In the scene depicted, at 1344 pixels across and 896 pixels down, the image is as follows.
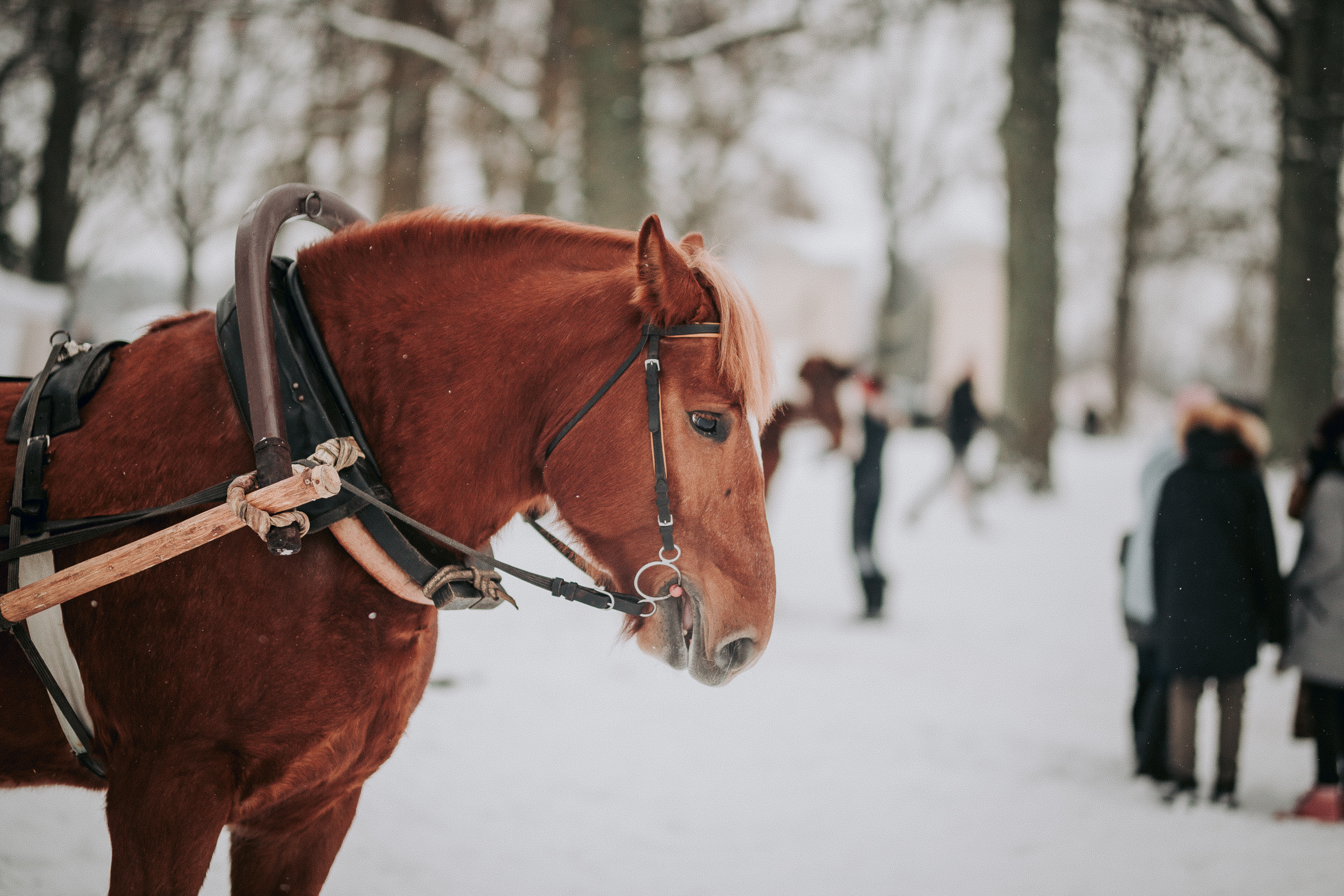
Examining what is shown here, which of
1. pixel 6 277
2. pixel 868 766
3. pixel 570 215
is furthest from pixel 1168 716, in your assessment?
pixel 6 277

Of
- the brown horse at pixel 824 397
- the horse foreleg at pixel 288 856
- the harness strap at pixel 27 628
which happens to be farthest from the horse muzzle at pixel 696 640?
the brown horse at pixel 824 397

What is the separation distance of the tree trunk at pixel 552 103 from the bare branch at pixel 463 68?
0.18 meters

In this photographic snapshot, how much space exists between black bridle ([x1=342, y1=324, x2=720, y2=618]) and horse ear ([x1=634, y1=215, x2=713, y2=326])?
0.03 m

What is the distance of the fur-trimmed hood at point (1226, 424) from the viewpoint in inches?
169

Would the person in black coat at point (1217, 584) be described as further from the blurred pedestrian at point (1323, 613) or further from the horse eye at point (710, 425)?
the horse eye at point (710, 425)

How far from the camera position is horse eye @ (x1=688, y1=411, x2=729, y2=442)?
180cm

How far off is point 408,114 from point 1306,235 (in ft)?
37.0

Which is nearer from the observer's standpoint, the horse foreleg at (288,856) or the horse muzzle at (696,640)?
the horse muzzle at (696,640)

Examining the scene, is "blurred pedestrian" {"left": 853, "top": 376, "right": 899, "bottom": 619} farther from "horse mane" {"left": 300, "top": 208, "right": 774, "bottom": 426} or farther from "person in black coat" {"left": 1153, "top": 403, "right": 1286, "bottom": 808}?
"horse mane" {"left": 300, "top": 208, "right": 774, "bottom": 426}

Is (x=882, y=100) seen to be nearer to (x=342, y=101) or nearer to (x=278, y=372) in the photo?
(x=342, y=101)

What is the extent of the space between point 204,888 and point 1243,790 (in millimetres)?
4829

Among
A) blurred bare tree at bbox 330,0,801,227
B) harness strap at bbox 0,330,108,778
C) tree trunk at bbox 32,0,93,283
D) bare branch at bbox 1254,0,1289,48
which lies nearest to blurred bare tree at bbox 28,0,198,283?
tree trunk at bbox 32,0,93,283

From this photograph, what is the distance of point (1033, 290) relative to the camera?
39.3ft

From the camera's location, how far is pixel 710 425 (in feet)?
5.92
